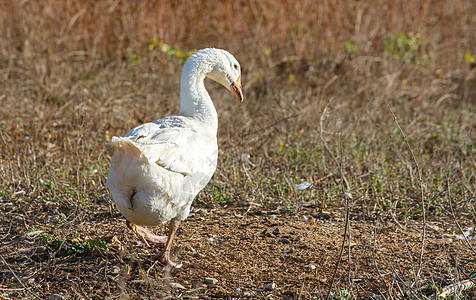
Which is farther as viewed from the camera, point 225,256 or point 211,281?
point 225,256

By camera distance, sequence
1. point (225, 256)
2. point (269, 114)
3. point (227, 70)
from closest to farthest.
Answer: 1. point (225, 256)
2. point (227, 70)
3. point (269, 114)

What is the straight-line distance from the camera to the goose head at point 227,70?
433cm

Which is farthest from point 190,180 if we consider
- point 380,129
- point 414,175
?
point 380,129

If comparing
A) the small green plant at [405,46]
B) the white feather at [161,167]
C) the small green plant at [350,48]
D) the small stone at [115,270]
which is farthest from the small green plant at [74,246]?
the small green plant at [405,46]

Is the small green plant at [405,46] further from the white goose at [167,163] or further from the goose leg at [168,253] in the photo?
the goose leg at [168,253]

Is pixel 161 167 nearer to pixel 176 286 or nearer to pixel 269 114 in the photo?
pixel 176 286

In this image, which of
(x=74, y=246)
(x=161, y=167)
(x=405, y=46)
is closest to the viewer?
(x=161, y=167)

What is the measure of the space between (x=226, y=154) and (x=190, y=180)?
1939 mm

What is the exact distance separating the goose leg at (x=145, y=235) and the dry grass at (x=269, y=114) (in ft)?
0.93

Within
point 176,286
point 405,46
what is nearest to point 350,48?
point 405,46

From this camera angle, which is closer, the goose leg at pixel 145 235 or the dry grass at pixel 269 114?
the goose leg at pixel 145 235

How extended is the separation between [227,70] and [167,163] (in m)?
1.22

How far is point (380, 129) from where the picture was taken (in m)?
6.15

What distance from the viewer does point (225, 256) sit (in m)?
3.87
